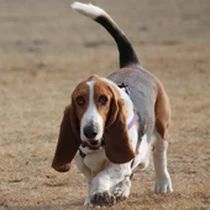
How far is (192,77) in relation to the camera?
54.9 feet

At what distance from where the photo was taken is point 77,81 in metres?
16.7

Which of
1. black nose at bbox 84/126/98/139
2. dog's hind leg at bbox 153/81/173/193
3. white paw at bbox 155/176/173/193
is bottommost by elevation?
white paw at bbox 155/176/173/193

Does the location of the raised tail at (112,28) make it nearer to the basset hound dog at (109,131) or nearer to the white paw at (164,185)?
the basset hound dog at (109,131)

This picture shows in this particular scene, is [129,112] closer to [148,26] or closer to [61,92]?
[61,92]

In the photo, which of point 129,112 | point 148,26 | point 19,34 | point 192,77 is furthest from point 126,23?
point 129,112

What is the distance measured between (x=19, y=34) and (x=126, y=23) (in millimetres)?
3978

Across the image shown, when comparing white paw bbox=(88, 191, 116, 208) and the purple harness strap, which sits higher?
the purple harness strap

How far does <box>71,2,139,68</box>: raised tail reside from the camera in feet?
27.0

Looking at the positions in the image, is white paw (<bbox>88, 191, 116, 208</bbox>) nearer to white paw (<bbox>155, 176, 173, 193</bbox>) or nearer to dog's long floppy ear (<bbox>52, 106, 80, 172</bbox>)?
dog's long floppy ear (<bbox>52, 106, 80, 172</bbox>)

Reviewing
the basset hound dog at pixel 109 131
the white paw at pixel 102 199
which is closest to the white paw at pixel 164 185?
the basset hound dog at pixel 109 131

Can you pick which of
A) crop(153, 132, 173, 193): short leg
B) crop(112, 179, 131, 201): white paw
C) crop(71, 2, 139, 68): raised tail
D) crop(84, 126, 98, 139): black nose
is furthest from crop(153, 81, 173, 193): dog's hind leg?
crop(84, 126, 98, 139): black nose

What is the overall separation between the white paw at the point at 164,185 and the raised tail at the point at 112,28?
1.07 m

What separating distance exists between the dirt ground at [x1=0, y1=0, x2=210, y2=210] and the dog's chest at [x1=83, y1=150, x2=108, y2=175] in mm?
328

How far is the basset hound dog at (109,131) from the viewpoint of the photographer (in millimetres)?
6414
